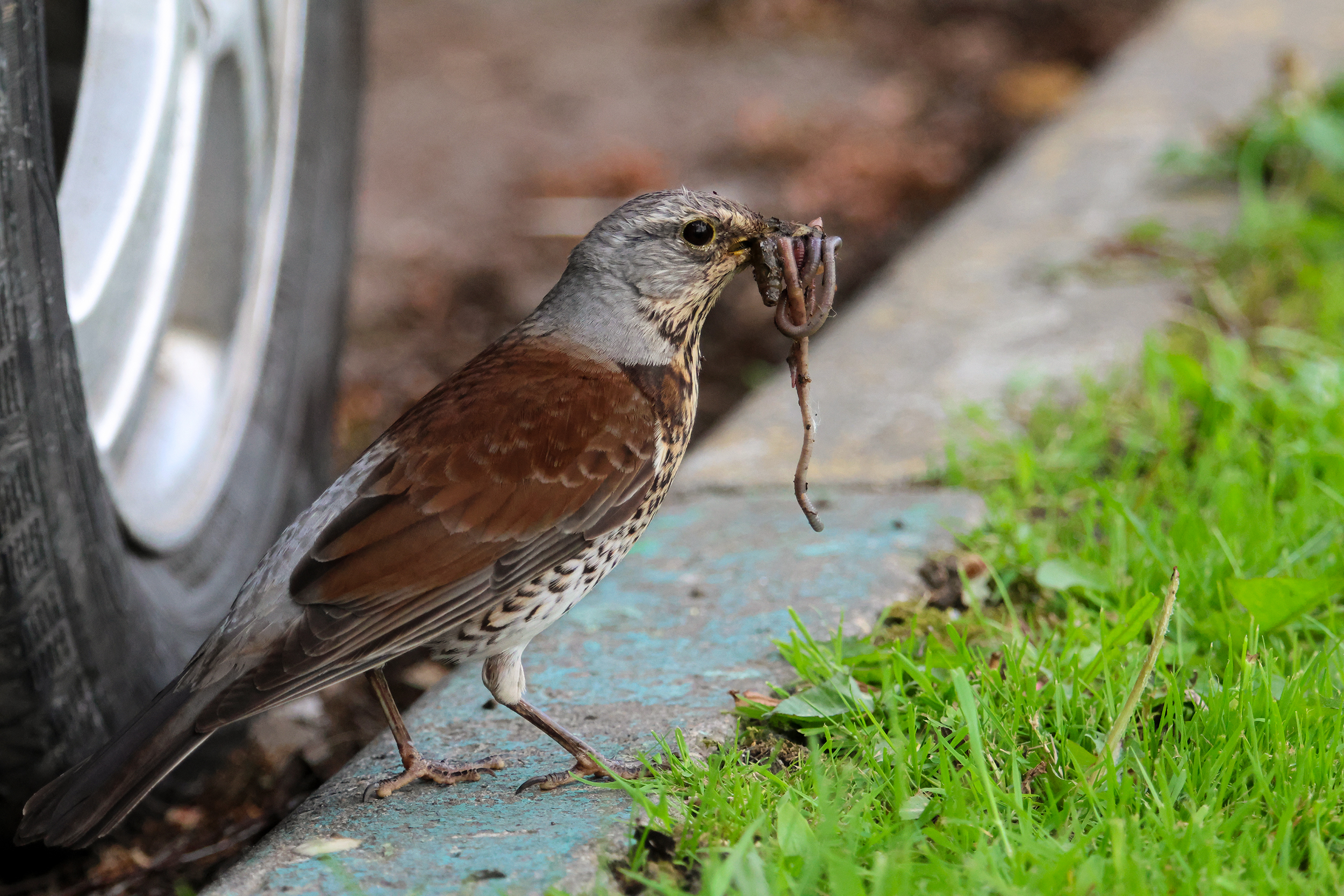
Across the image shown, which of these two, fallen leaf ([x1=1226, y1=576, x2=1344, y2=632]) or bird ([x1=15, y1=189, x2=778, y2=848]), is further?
fallen leaf ([x1=1226, y1=576, x2=1344, y2=632])

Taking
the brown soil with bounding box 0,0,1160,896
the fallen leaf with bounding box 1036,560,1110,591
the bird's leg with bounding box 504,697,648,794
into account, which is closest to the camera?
the bird's leg with bounding box 504,697,648,794

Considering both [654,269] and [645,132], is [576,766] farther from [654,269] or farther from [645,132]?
[645,132]

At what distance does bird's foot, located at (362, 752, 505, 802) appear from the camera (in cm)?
237

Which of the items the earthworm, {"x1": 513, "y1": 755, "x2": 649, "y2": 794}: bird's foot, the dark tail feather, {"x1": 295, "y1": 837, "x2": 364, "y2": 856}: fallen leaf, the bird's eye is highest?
the bird's eye

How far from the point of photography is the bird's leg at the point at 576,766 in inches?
93.0

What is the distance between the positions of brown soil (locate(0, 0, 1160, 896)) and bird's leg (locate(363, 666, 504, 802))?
0.93 meters

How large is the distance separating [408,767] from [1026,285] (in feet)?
9.12

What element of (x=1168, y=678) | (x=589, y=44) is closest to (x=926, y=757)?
(x=1168, y=678)

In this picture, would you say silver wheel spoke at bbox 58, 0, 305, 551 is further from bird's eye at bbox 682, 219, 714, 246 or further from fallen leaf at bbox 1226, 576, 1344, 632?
fallen leaf at bbox 1226, 576, 1344, 632

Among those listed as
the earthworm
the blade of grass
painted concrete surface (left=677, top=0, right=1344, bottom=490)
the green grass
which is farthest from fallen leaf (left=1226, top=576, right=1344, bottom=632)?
painted concrete surface (left=677, top=0, right=1344, bottom=490)

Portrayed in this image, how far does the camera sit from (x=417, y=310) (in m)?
5.29

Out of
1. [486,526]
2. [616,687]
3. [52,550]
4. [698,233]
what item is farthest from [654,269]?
[52,550]

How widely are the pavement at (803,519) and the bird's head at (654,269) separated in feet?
1.95

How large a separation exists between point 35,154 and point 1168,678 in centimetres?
209
